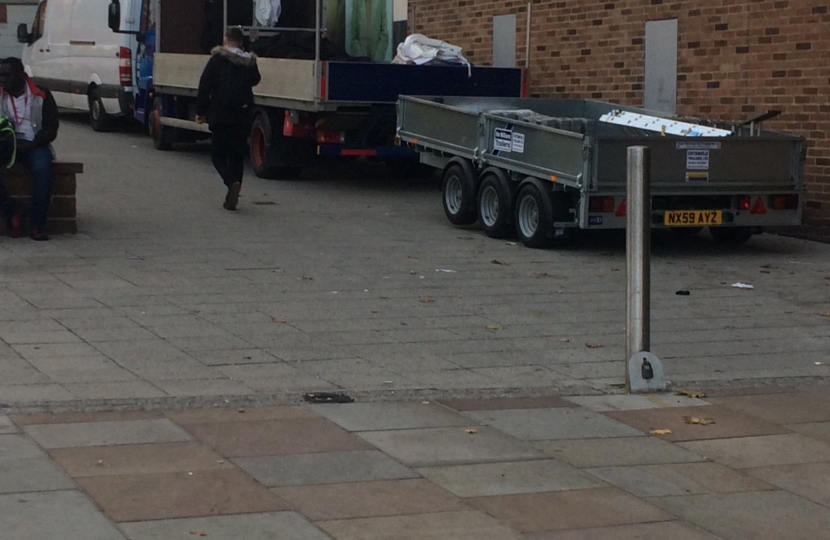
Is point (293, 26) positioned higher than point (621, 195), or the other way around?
point (293, 26)

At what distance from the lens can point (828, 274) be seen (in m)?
11.9

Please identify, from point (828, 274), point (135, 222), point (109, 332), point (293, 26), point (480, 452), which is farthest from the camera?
point (293, 26)

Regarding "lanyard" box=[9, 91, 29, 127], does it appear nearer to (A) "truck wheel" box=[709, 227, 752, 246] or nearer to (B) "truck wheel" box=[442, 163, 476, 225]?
(B) "truck wheel" box=[442, 163, 476, 225]

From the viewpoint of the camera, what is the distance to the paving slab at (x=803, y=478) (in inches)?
227

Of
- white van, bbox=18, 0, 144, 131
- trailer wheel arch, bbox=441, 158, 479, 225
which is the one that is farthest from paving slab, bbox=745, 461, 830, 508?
white van, bbox=18, 0, 144, 131

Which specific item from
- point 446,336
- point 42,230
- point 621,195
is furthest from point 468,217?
point 446,336

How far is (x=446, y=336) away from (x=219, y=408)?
2356mm

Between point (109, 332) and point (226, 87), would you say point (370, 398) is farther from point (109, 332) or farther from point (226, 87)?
point (226, 87)

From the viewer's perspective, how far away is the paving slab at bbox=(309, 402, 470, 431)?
6.66 metres

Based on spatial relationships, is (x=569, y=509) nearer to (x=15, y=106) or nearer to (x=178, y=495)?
(x=178, y=495)

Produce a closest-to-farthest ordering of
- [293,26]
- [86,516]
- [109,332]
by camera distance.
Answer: [86,516], [109,332], [293,26]

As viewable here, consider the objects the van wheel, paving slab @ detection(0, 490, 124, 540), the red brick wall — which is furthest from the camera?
the van wheel

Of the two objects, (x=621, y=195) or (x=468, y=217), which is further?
(x=468, y=217)

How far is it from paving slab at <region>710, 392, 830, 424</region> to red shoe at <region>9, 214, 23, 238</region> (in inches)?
274
